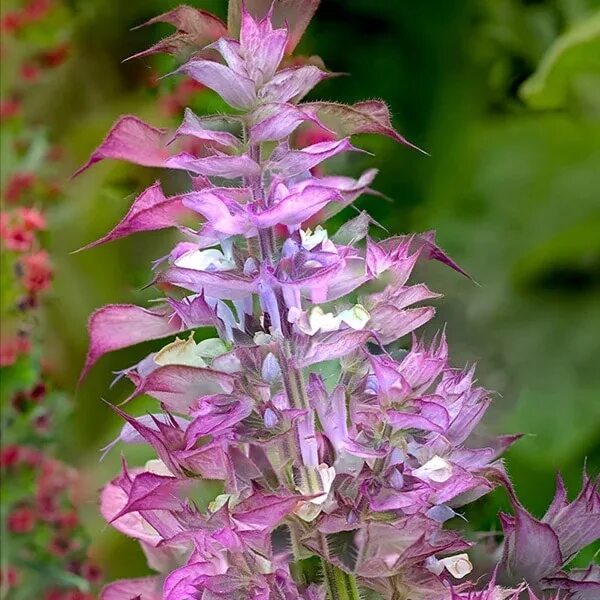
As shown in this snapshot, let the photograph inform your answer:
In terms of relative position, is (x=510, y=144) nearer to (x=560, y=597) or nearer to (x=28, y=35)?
(x=28, y=35)

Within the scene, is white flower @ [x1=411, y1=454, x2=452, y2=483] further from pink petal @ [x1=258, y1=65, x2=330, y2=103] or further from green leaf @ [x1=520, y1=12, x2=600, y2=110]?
green leaf @ [x1=520, y1=12, x2=600, y2=110]

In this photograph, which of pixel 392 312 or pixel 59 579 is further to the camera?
pixel 59 579

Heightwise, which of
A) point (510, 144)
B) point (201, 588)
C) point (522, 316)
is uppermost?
point (201, 588)

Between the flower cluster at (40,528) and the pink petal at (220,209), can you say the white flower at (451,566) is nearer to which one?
the pink petal at (220,209)

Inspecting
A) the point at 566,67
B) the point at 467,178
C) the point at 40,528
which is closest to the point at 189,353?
the point at 40,528

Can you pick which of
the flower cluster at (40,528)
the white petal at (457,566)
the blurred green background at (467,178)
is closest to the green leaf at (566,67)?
the blurred green background at (467,178)

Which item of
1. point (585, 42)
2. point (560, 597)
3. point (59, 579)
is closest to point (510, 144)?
point (585, 42)

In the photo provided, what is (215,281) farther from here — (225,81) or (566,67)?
(566,67)
